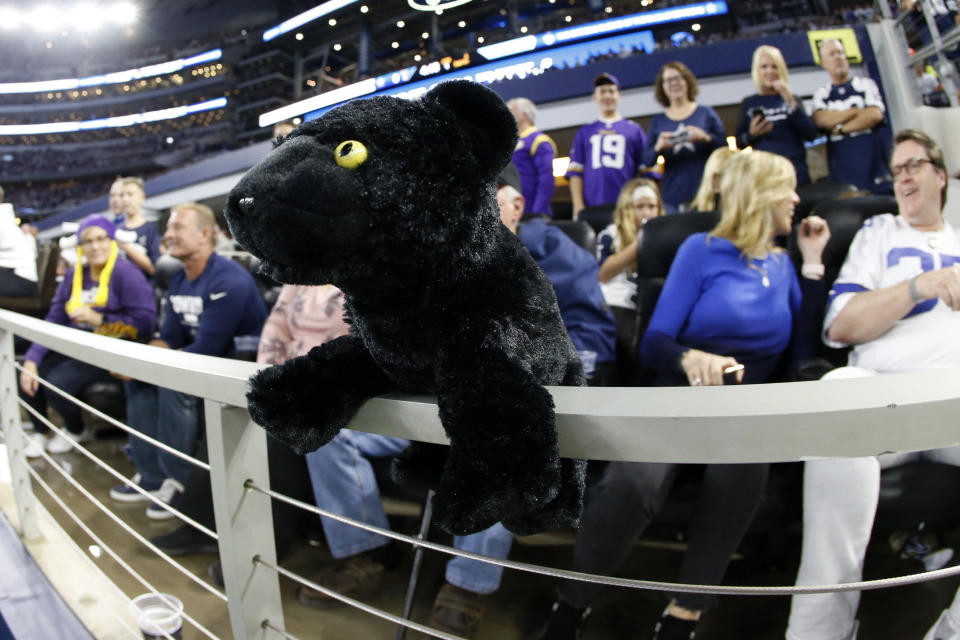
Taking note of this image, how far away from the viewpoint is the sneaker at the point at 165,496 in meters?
1.92

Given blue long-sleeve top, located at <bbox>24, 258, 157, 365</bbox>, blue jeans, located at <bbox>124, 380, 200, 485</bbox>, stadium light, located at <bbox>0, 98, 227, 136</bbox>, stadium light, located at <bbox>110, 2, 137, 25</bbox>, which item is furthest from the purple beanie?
stadium light, located at <bbox>0, 98, 227, 136</bbox>

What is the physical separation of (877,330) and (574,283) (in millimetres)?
705

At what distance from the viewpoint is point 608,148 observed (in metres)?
2.88

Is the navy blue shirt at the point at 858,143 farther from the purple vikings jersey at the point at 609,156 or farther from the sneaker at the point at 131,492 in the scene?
the sneaker at the point at 131,492

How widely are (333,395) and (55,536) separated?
153cm

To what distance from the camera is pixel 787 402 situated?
0.39 m

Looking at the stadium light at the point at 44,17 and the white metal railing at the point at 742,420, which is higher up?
the stadium light at the point at 44,17

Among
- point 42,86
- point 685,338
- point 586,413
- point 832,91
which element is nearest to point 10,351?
point 586,413

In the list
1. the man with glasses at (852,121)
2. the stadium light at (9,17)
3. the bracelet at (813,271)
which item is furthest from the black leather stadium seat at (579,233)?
the stadium light at (9,17)

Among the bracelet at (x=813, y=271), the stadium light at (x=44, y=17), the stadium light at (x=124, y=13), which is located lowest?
the bracelet at (x=813, y=271)

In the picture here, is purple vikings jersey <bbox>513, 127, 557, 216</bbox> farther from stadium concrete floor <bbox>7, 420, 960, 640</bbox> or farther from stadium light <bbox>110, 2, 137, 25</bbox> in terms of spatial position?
stadium light <bbox>110, 2, 137, 25</bbox>

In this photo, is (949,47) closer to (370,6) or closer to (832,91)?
(832,91)

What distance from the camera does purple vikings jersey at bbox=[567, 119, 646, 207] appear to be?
113 inches

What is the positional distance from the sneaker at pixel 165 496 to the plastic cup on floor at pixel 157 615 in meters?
0.78
